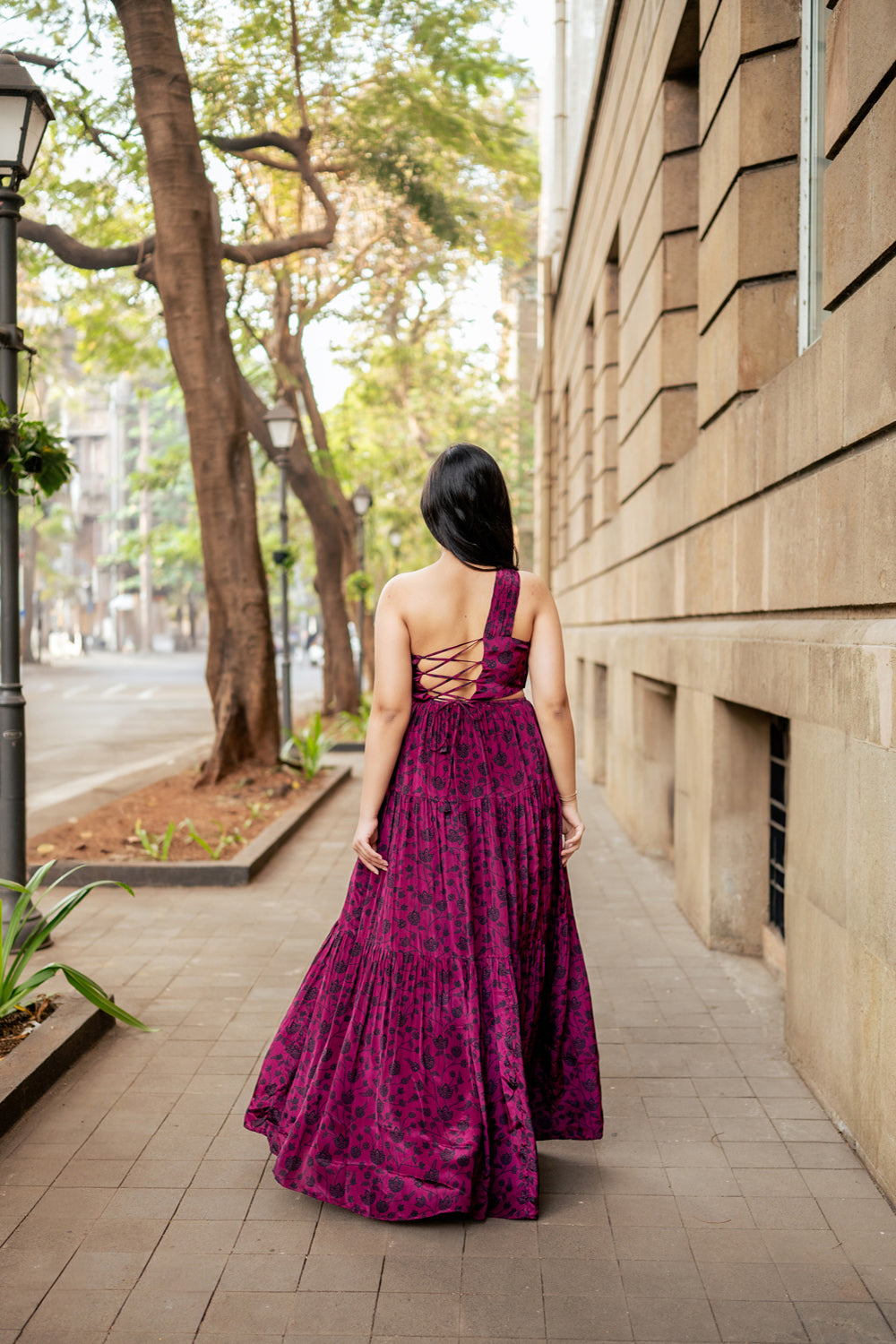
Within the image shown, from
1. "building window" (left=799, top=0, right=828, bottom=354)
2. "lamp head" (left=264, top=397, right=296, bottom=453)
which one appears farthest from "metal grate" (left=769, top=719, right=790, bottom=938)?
"lamp head" (left=264, top=397, right=296, bottom=453)

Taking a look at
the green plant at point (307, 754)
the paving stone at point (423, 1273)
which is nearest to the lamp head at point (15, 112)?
the paving stone at point (423, 1273)

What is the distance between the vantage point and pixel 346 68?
664 inches

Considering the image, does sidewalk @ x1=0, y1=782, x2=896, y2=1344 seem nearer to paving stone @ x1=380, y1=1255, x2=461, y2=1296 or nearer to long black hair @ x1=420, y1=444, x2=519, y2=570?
paving stone @ x1=380, y1=1255, x2=461, y2=1296

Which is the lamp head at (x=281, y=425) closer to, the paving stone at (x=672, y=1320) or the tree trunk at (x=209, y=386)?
the tree trunk at (x=209, y=386)

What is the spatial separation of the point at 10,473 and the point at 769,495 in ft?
11.6

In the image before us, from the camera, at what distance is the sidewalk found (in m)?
3.04

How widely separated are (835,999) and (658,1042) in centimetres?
110

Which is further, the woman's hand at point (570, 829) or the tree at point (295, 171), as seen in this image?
the tree at point (295, 171)

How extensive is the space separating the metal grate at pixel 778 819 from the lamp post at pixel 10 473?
3.71m

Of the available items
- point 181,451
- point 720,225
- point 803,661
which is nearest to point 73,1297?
point 803,661

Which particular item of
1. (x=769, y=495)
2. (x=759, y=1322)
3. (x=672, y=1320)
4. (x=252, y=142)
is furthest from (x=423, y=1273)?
(x=252, y=142)

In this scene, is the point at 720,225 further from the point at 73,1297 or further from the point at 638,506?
the point at 73,1297

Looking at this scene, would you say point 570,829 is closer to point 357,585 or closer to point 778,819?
point 778,819

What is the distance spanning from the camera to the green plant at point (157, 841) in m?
8.84
